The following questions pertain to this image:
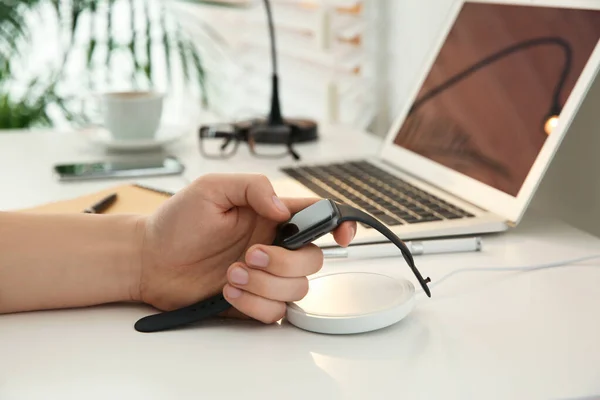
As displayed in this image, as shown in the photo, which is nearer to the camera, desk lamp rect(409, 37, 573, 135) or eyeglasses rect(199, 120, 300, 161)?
desk lamp rect(409, 37, 573, 135)

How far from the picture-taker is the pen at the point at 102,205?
0.90m

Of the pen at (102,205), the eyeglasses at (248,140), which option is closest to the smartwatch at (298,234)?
the pen at (102,205)

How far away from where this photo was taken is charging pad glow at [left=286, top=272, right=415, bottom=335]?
1.99 feet

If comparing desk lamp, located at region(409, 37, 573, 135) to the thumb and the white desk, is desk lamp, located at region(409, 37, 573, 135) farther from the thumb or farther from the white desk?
the thumb

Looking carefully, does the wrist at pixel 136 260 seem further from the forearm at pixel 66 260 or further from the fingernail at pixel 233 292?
the fingernail at pixel 233 292

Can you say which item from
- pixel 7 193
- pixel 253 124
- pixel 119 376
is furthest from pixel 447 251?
pixel 253 124

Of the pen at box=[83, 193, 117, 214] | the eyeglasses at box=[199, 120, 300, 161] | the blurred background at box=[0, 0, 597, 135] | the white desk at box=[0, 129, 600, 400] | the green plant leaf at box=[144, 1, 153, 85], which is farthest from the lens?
the green plant leaf at box=[144, 1, 153, 85]

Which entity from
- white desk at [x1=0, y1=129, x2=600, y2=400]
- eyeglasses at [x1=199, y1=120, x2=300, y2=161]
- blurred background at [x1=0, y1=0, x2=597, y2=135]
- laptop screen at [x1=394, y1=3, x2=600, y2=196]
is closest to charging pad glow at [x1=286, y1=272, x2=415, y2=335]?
white desk at [x1=0, y1=129, x2=600, y2=400]

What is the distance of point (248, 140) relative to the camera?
132cm

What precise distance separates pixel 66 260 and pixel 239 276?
0.57ft

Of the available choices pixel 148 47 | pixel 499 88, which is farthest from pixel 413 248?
pixel 148 47

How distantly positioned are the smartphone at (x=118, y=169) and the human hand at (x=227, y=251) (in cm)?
46

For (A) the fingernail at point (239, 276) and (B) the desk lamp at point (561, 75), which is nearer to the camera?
(A) the fingernail at point (239, 276)

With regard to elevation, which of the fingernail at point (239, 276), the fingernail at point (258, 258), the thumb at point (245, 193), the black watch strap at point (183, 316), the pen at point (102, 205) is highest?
the thumb at point (245, 193)
